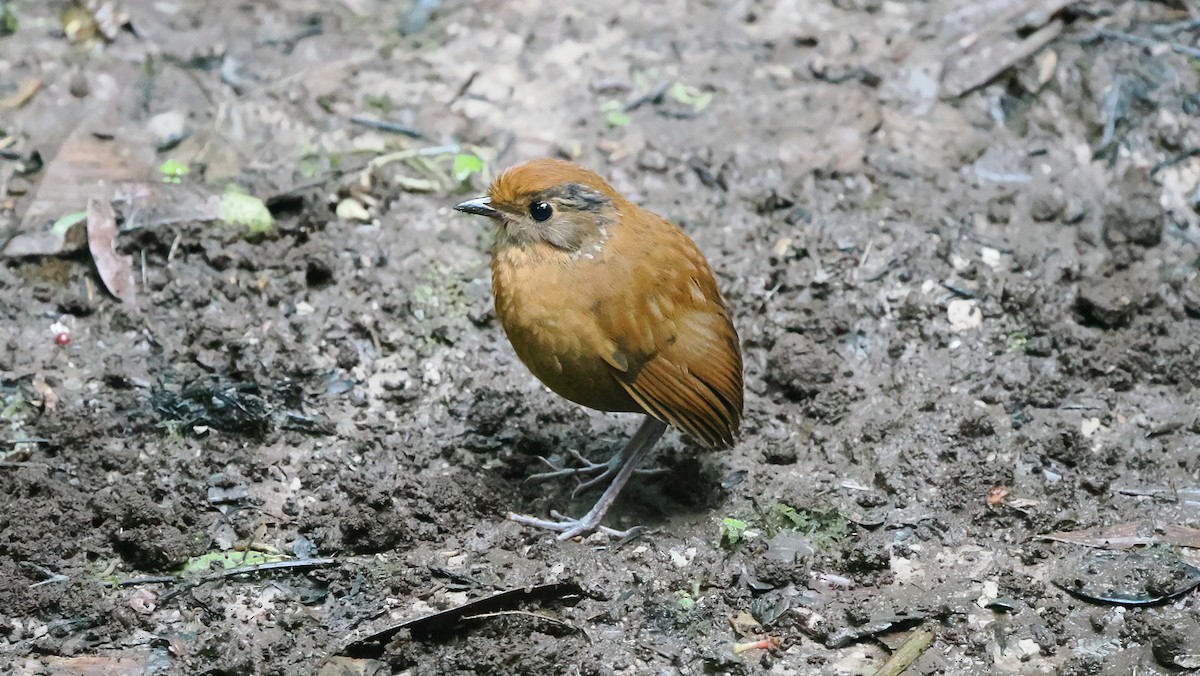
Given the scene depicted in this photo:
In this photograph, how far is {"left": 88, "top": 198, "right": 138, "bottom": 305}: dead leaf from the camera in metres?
4.92

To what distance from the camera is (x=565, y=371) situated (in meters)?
3.92

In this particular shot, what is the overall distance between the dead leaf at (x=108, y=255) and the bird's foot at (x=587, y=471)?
6.45 ft

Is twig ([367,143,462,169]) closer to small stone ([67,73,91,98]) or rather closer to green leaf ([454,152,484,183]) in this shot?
green leaf ([454,152,484,183])

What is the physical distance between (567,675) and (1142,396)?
2.81m

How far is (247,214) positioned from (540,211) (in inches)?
72.3

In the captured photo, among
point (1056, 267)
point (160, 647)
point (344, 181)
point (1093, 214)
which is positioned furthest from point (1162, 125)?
point (160, 647)

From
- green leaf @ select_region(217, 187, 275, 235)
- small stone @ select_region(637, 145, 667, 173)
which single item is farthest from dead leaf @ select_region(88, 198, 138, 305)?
small stone @ select_region(637, 145, 667, 173)

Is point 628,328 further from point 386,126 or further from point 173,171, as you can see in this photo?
point 173,171

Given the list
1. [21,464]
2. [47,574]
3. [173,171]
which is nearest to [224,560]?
[47,574]

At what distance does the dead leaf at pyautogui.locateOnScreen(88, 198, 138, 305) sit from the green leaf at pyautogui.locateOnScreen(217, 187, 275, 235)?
1.55ft

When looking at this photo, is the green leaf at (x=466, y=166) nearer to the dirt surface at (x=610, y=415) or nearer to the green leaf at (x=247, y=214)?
the dirt surface at (x=610, y=415)

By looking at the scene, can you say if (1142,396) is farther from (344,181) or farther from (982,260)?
(344,181)

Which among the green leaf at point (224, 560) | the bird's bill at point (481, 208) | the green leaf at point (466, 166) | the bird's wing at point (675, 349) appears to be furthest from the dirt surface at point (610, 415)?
the bird's bill at point (481, 208)

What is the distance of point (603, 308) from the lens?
3916 mm
